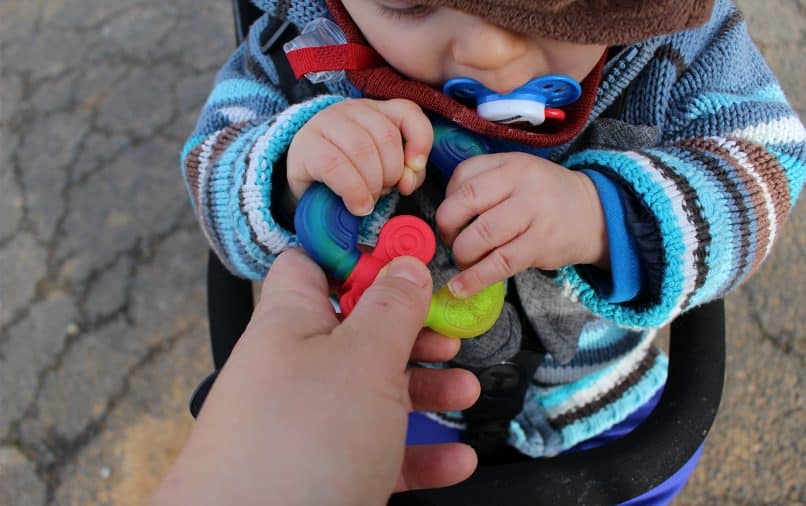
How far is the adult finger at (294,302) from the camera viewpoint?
14.9 inches

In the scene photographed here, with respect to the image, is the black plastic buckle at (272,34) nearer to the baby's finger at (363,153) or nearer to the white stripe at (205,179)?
the white stripe at (205,179)

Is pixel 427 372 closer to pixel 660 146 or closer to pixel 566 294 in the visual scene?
pixel 566 294

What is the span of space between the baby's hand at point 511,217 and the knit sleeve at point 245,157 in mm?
144

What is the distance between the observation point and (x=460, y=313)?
1.59 ft

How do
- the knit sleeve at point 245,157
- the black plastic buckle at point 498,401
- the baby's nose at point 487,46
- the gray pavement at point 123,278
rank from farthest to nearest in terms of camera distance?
the gray pavement at point 123,278 → the black plastic buckle at point 498,401 → the knit sleeve at point 245,157 → the baby's nose at point 487,46

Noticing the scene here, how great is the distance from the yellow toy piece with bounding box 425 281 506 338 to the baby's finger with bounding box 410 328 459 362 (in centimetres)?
3

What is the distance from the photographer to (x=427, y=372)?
Result: 1.86 ft

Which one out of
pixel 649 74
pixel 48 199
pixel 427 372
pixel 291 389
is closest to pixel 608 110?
pixel 649 74

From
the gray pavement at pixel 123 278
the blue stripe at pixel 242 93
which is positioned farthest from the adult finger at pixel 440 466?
the gray pavement at pixel 123 278

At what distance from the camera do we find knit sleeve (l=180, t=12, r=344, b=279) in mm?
538

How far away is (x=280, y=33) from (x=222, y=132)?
118 mm

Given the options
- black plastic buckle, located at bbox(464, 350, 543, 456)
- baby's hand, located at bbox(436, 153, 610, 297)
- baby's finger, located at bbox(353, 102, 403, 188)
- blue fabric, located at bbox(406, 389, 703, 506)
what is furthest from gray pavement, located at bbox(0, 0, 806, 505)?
baby's finger, located at bbox(353, 102, 403, 188)

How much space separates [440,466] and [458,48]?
1.06 feet

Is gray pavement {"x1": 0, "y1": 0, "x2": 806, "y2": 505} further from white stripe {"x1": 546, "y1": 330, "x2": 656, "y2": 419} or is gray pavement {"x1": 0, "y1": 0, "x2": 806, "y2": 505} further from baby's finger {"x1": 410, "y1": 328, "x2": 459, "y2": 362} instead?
baby's finger {"x1": 410, "y1": 328, "x2": 459, "y2": 362}
